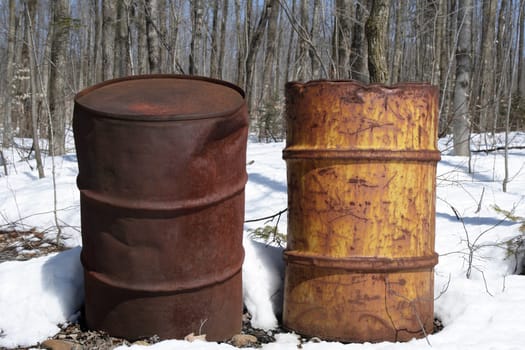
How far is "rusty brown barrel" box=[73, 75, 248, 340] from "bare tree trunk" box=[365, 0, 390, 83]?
1711 mm

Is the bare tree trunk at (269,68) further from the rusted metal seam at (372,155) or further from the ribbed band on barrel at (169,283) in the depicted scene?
the ribbed band on barrel at (169,283)

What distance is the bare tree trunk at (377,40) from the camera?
3928mm

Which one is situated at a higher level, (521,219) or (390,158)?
(390,158)

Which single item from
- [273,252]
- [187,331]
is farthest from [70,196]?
[187,331]

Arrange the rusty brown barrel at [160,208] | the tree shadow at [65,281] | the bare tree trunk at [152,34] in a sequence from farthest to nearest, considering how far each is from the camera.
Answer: the bare tree trunk at [152,34] < the tree shadow at [65,281] < the rusty brown barrel at [160,208]

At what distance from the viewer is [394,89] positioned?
8.43 feet

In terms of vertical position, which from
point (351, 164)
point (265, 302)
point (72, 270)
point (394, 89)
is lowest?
point (265, 302)

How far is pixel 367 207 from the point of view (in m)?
2.58

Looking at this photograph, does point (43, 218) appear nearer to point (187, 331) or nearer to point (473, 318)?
point (187, 331)

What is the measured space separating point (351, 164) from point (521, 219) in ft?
7.77

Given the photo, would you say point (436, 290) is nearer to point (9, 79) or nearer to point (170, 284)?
point (170, 284)

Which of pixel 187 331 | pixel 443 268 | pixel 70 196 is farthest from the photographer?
pixel 70 196

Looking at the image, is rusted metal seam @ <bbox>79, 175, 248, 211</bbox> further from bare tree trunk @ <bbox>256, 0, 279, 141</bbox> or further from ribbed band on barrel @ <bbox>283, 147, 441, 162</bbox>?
bare tree trunk @ <bbox>256, 0, 279, 141</bbox>

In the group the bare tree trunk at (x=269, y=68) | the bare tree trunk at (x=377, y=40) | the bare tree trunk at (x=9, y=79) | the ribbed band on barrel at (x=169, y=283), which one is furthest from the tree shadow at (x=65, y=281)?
the bare tree trunk at (x=269, y=68)
